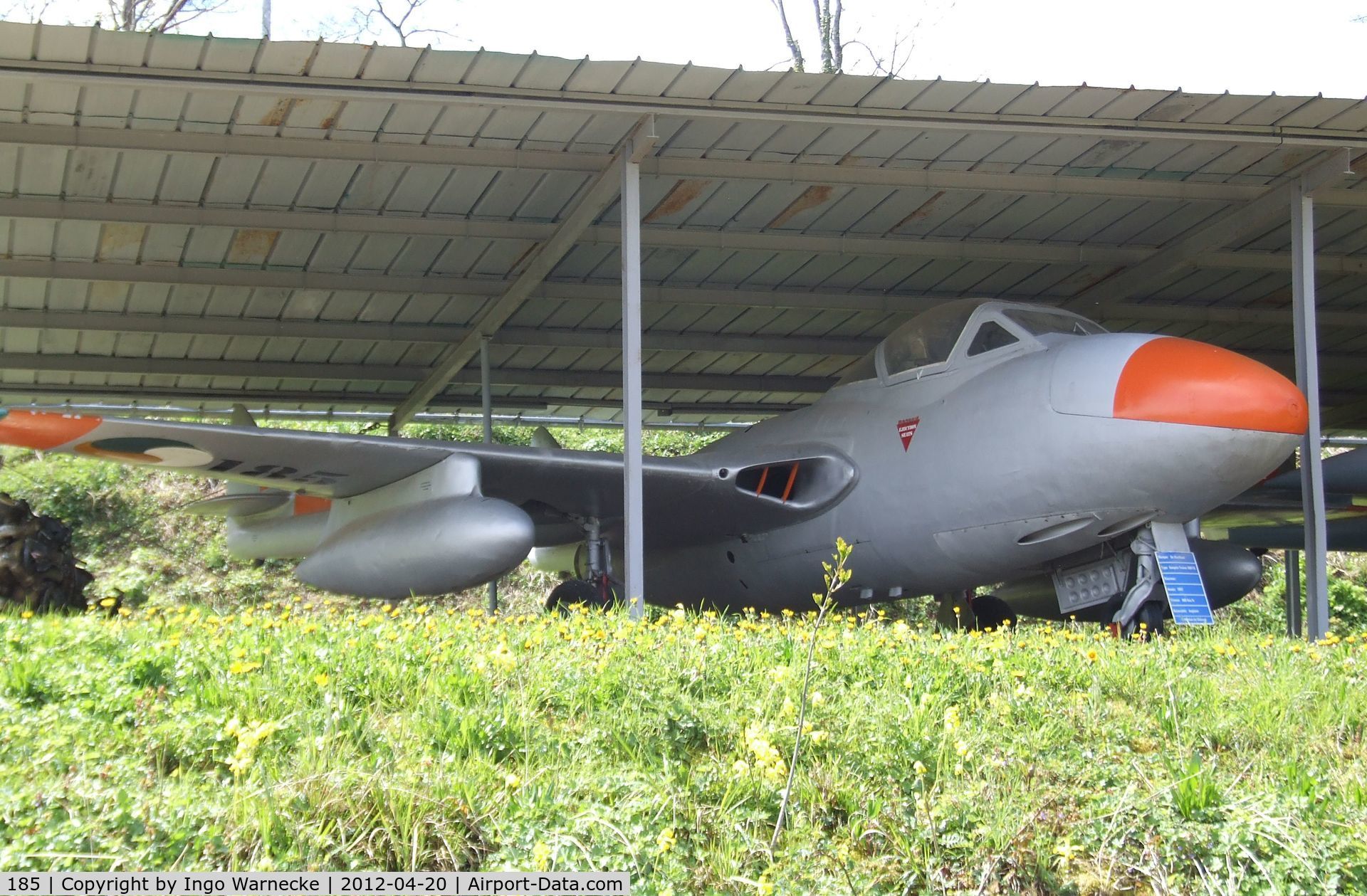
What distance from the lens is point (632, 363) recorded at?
961cm

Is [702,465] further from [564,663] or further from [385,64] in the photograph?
[564,663]

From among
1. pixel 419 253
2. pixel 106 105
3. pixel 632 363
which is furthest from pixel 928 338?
pixel 106 105

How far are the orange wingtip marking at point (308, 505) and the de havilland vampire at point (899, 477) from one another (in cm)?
158

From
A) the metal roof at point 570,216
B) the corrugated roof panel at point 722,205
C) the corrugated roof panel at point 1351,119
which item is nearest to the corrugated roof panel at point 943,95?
the metal roof at point 570,216

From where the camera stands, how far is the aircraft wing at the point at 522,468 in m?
10.4

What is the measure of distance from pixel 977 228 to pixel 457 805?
402 inches

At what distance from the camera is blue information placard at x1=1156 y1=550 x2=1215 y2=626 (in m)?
8.71

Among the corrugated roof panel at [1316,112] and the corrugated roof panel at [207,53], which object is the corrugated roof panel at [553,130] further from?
the corrugated roof panel at [1316,112]

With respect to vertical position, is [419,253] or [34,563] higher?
[419,253]

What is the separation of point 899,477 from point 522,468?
3.50 m

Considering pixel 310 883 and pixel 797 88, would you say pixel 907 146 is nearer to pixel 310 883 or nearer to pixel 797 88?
pixel 797 88

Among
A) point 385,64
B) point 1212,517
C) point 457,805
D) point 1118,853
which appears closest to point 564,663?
point 457,805

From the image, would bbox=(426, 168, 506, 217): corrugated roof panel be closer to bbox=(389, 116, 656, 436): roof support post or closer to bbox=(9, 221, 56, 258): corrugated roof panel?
bbox=(389, 116, 656, 436): roof support post

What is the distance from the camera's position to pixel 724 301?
14438 millimetres
